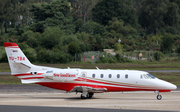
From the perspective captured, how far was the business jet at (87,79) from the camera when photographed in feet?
72.6

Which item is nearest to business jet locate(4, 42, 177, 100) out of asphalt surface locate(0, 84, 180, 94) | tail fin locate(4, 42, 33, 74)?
tail fin locate(4, 42, 33, 74)

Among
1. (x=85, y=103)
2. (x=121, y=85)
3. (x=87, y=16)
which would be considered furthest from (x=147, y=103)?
(x=87, y=16)

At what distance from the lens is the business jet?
22125 mm

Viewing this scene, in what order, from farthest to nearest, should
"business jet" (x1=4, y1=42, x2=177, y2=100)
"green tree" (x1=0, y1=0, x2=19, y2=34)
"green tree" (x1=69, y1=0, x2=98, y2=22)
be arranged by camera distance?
1. "green tree" (x1=69, y1=0, x2=98, y2=22)
2. "green tree" (x1=0, y1=0, x2=19, y2=34)
3. "business jet" (x1=4, y1=42, x2=177, y2=100)

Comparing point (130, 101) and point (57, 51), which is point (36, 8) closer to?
point (57, 51)

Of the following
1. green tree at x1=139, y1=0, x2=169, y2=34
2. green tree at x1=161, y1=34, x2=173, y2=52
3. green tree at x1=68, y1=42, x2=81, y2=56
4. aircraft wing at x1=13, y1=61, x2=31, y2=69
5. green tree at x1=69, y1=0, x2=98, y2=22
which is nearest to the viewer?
aircraft wing at x1=13, y1=61, x2=31, y2=69

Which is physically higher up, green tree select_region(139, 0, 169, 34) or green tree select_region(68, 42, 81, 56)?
green tree select_region(139, 0, 169, 34)

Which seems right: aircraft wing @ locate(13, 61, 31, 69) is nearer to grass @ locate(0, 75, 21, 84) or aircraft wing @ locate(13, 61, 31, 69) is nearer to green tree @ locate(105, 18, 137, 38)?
grass @ locate(0, 75, 21, 84)

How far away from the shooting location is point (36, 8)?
82.2 m

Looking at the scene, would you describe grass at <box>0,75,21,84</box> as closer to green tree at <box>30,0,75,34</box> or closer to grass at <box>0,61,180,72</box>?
grass at <box>0,61,180,72</box>

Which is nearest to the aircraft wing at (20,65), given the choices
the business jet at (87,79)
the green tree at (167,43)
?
the business jet at (87,79)

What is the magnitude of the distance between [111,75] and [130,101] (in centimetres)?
273

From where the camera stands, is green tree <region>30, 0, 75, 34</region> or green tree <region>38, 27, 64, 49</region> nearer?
green tree <region>38, 27, 64, 49</region>

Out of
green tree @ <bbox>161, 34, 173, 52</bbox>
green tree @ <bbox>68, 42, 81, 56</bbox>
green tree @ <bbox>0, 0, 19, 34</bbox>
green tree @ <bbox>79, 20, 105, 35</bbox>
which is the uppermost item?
green tree @ <bbox>0, 0, 19, 34</bbox>
